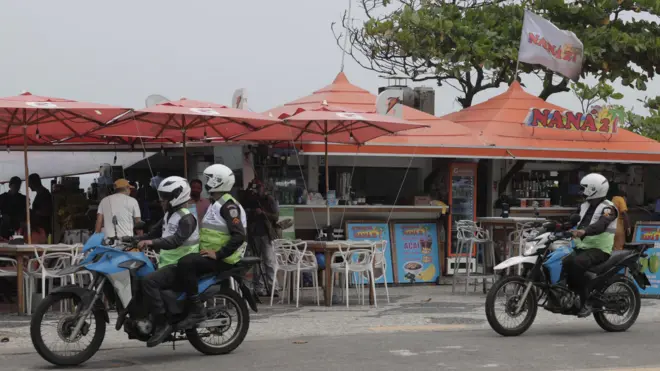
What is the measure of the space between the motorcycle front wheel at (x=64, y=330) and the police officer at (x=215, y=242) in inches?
31.2

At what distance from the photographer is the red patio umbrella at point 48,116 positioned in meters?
12.5

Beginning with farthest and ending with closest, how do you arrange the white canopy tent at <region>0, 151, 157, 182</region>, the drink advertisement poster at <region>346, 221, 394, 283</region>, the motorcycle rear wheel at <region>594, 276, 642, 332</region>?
1. the white canopy tent at <region>0, 151, 157, 182</region>
2. the drink advertisement poster at <region>346, 221, 394, 283</region>
3. the motorcycle rear wheel at <region>594, 276, 642, 332</region>

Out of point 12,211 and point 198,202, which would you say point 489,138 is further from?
point 12,211

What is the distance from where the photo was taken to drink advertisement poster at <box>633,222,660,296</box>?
15.7m

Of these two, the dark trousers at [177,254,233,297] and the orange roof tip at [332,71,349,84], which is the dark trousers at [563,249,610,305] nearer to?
the dark trousers at [177,254,233,297]

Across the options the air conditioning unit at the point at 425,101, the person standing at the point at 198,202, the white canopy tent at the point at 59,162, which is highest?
the air conditioning unit at the point at 425,101

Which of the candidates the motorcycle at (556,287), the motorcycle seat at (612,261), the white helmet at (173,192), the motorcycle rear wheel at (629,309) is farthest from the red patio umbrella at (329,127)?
the white helmet at (173,192)

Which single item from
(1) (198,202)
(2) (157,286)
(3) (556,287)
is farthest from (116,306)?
(1) (198,202)

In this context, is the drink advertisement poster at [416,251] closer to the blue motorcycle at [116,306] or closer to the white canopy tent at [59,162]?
the white canopy tent at [59,162]

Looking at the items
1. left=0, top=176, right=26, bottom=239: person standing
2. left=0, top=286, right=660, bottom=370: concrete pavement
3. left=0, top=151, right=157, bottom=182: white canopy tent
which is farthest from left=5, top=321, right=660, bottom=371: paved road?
left=0, top=151, right=157, bottom=182: white canopy tent

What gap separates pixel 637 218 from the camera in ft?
69.1

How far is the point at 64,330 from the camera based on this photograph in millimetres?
8750

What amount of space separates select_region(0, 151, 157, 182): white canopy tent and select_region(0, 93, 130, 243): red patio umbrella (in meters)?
3.91

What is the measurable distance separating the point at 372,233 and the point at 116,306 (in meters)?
8.66
